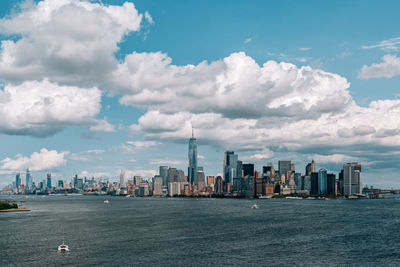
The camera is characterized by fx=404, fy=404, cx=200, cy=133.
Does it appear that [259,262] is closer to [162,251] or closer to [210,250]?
[210,250]

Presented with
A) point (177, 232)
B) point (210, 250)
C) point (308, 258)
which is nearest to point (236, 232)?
point (177, 232)

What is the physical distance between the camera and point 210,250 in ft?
395

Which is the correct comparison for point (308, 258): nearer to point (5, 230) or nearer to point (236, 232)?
point (236, 232)

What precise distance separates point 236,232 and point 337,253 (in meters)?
53.1

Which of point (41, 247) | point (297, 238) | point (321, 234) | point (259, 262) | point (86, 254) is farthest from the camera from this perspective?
point (321, 234)

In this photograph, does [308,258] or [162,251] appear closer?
[308,258]

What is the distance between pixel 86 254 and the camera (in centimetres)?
11331

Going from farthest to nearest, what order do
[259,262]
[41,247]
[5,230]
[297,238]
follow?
[5,230], [297,238], [41,247], [259,262]

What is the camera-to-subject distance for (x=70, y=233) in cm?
16050

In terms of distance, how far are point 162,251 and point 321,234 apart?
70044 mm

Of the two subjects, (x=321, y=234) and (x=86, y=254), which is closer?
(x=86, y=254)

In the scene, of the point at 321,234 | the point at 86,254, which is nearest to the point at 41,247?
the point at 86,254

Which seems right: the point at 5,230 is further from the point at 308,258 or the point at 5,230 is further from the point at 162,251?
the point at 308,258

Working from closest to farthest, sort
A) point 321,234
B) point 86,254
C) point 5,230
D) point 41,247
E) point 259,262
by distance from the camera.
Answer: point 259,262 < point 86,254 < point 41,247 < point 321,234 < point 5,230
